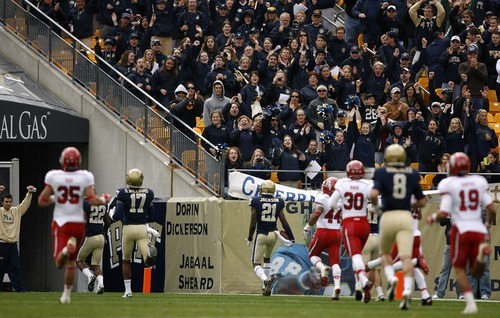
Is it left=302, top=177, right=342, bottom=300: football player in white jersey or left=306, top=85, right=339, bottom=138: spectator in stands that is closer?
left=302, top=177, right=342, bottom=300: football player in white jersey

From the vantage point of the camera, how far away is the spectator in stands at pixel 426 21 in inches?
1140

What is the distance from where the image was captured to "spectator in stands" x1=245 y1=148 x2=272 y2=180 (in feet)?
79.5

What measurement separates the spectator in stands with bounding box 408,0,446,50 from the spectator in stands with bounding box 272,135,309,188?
5.75m

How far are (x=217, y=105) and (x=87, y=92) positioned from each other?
10.4 feet

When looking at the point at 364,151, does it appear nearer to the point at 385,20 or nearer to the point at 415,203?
the point at 385,20

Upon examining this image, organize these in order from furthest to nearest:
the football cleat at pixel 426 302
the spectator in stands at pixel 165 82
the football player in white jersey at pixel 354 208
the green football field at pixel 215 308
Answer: the spectator in stands at pixel 165 82
the football player in white jersey at pixel 354 208
the football cleat at pixel 426 302
the green football field at pixel 215 308

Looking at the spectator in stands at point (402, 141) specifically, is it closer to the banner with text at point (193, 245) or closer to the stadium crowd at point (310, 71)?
the stadium crowd at point (310, 71)

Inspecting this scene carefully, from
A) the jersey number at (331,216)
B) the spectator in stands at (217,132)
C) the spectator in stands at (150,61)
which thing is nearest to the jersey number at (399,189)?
the jersey number at (331,216)

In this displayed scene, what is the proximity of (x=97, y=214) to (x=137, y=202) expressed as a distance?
2601 mm

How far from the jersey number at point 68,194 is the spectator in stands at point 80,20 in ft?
43.0

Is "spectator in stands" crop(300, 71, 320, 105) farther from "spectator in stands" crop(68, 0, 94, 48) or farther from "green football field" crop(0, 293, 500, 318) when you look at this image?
"green football field" crop(0, 293, 500, 318)

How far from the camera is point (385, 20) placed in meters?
29.3

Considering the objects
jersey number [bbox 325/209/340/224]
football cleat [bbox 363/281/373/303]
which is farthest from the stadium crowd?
football cleat [bbox 363/281/373/303]

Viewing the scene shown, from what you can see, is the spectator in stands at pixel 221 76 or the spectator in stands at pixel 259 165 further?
the spectator in stands at pixel 221 76
